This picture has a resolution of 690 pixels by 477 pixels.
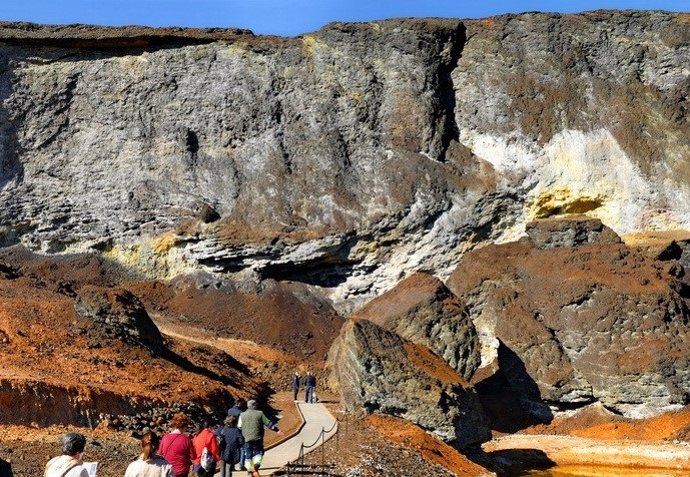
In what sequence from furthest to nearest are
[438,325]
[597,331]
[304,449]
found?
[597,331] < [438,325] < [304,449]

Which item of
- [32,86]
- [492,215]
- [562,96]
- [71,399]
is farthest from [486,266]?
[32,86]

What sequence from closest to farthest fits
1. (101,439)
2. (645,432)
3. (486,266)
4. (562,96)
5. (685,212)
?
(101,439)
(645,432)
(486,266)
(685,212)
(562,96)

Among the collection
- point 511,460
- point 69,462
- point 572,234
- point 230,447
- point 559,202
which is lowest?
point 511,460

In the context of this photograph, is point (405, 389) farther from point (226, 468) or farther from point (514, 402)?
point (514, 402)

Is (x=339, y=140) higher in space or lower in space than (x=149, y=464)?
higher

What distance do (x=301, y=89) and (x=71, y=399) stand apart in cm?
3346

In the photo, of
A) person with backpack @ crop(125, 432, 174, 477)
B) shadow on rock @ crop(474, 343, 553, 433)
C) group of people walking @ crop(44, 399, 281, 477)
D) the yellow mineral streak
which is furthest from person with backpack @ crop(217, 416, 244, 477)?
the yellow mineral streak

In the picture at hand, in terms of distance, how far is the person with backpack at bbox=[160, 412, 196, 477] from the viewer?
10.5 metres

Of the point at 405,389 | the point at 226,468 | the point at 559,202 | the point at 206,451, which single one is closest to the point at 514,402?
the point at 405,389

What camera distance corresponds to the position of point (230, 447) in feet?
43.0

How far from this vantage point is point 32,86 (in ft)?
168

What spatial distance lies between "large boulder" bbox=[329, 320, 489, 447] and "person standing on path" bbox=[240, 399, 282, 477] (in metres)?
10.1

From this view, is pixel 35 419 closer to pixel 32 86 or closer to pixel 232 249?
pixel 232 249

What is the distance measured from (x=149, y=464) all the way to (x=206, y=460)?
306cm
